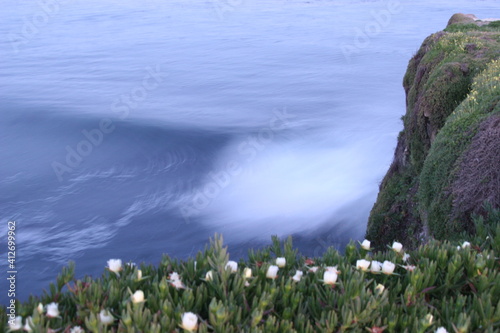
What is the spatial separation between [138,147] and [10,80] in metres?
10.8

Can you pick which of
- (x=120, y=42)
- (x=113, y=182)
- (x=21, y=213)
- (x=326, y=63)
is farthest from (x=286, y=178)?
(x=120, y=42)

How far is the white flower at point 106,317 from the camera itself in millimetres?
2555

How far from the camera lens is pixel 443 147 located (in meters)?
5.91

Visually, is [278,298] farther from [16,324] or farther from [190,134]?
[190,134]

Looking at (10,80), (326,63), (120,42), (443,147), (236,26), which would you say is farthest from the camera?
(236,26)

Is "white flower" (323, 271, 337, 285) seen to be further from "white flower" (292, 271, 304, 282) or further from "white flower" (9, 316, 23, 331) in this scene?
"white flower" (9, 316, 23, 331)

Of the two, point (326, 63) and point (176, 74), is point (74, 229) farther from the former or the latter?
point (326, 63)

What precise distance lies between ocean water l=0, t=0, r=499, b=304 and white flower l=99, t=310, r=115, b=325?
784cm

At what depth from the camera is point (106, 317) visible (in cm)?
256

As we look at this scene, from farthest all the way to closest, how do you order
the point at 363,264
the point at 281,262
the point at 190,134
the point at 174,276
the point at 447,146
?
the point at 190,134
the point at 447,146
the point at 281,262
the point at 363,264
the point at 174,276

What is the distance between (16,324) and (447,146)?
462 cm

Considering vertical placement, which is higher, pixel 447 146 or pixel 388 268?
pixel 447 146

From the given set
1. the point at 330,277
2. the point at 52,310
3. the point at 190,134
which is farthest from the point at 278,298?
the point at 190,134

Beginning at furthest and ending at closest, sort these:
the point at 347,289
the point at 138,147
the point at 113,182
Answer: the point at 138,147
the point at 113,182
the point at 347,289
